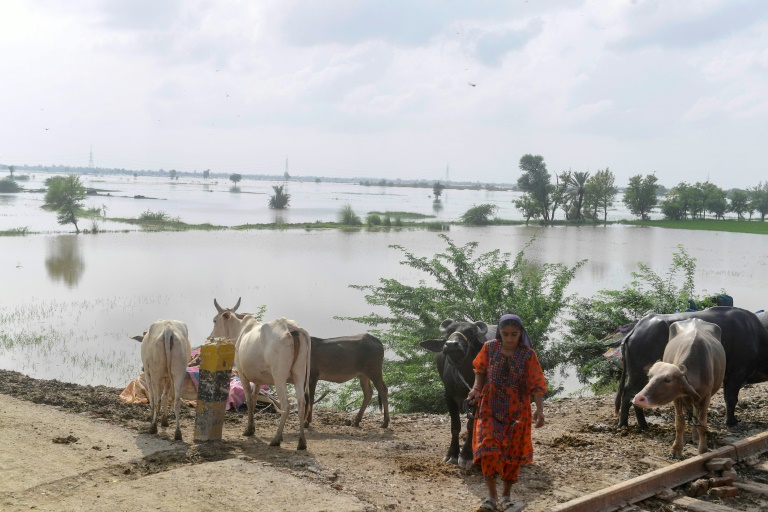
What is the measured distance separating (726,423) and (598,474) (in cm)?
275

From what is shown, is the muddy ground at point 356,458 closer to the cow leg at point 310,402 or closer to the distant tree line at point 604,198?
the cow leg at point 310,402

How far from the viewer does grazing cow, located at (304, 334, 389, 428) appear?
30.6 feet

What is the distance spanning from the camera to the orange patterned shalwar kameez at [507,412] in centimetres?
562

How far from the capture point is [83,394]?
9445mm

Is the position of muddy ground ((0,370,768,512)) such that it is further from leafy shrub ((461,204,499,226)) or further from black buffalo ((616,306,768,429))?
leafy shrub ((461,204,499,226))

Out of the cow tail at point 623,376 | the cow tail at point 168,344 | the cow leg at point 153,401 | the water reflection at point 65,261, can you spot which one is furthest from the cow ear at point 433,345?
the water reflection at point 65,261

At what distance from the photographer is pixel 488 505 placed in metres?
5.52

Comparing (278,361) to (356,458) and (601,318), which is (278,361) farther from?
(601,318)

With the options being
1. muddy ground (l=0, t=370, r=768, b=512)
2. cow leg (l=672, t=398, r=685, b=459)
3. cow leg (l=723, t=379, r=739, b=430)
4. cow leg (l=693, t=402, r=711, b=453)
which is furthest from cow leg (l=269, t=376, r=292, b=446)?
cow leg (l=723, t=379, r=739, b=430)

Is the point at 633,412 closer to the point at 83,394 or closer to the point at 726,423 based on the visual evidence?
the point at 726,423

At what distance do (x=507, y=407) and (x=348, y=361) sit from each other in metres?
3.94

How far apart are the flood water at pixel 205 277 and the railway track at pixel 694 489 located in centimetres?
1126

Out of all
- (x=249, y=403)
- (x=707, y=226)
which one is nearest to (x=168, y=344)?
(x=249, y=403)

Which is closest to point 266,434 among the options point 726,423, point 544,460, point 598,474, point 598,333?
point 544,460
